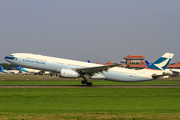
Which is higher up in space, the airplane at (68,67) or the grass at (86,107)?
the airplane at (68,67)

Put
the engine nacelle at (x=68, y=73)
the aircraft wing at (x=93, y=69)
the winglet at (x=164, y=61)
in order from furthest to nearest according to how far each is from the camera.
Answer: the winglet at (x=164, y=61) → the aircraft wing at (x=93, y=69) → the engine nacelle at (x=68, y=73)

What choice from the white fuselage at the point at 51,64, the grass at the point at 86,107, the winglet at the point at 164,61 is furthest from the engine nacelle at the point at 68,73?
the winglet at the point at 164,61

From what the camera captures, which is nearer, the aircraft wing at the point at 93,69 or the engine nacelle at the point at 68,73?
the engine nacelle at the point at 68,73

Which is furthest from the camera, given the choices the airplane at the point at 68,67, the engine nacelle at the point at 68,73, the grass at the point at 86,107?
the airplane at the point at 68,67

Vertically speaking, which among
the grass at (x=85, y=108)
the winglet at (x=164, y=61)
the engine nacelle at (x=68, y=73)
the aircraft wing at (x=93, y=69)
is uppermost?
the winglet at (x=164, y=61)

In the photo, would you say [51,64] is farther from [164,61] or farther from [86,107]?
[164,61]

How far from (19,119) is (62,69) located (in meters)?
24.0

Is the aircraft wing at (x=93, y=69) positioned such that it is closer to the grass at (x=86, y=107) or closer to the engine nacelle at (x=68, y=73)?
the engine nacelle at (x=68, y=73)

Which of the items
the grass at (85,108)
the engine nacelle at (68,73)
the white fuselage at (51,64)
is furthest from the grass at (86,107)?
the white fuselage at (51,64)

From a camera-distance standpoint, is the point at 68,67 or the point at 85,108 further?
the point at 68,67

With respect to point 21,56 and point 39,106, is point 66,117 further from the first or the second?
point 21,56

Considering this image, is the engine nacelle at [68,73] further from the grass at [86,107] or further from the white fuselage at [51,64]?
the grass at [86,107]

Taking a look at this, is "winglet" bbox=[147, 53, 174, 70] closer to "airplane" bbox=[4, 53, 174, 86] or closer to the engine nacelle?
"airplane" bbox=[4, 53, 174, 86]

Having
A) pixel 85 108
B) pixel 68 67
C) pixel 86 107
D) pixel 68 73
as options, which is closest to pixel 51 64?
pixel 68 67
